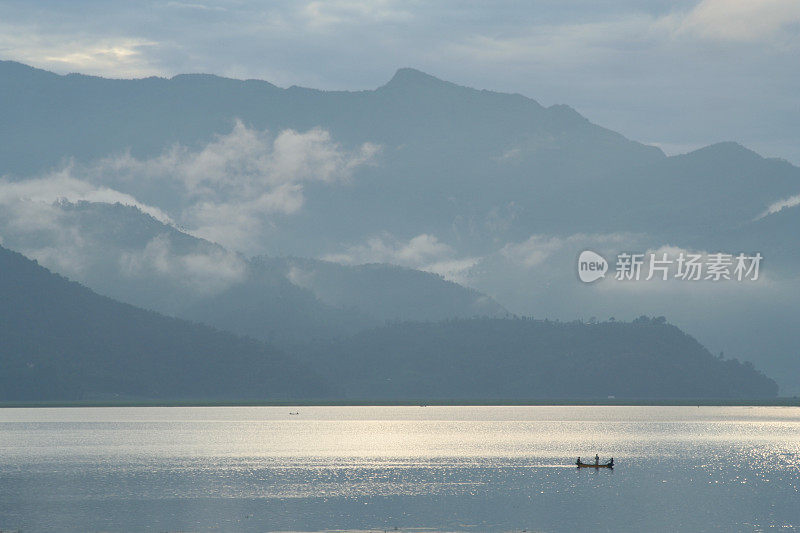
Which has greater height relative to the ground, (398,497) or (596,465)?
(596,465)

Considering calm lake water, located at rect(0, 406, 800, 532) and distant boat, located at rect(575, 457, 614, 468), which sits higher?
distant boat, located at rect(575, 457, 614, 468)

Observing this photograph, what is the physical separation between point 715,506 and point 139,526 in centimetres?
6202

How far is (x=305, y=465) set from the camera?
199250mm

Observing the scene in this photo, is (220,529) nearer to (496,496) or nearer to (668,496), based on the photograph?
(496,496)

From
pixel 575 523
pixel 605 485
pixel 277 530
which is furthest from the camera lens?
pixel 605 485

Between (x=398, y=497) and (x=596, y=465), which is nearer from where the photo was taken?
(x=398, y=497)

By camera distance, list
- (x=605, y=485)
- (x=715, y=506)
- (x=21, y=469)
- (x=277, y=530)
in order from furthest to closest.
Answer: (x=21, y=469)
(x=605, y=485)
(x=715, y=506)
(x=277, y=530)

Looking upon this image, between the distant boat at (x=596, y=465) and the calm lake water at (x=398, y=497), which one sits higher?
the distant boat at (x=596, y=465)

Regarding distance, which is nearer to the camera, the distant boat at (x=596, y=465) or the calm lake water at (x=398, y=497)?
the calm lake water at (x=398, y=497)

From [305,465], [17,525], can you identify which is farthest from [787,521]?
[305,465]

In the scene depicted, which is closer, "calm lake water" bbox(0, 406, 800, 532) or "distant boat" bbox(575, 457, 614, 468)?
"calm lake water" bbox(0, 406, 800, 532)

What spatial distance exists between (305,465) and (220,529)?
271 feet

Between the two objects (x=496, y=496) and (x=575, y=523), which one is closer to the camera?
(x=575, y=523)

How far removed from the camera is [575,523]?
123 metres
